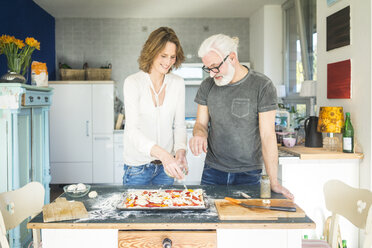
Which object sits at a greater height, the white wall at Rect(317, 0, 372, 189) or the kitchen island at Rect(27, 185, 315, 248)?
the white wall at Rect(317, 0, 372, 189)

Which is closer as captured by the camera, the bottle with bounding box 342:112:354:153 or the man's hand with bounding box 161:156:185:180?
the man's hand with bounding box 161:156:185:180

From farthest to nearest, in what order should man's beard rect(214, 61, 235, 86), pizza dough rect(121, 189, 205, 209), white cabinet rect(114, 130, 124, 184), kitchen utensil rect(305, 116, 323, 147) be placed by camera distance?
1. white cabinet rect(114, 130, 124, 184)
2. kitchen utensil rect(305, 116, 323, 147)
3. man's beard rect(214, 61, 235, 86)
4. pizza dough rect(121, 189, 205, 209)

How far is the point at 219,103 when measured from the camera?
2141mm

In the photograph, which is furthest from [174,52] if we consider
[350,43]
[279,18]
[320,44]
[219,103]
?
[279,18]

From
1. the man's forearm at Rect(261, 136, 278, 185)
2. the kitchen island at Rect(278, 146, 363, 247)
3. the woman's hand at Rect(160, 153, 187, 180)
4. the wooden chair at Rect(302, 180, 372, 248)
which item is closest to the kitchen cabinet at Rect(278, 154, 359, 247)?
the kitchen island at Rect(278, 146, 363, 247)

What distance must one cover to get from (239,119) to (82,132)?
3.89m

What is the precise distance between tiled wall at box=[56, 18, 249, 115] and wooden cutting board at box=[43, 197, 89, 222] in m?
4.84

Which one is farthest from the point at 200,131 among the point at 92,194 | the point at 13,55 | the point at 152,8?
the point at 152,8

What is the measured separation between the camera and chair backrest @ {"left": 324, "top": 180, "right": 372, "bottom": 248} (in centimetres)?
168

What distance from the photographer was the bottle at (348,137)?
9.59 ft

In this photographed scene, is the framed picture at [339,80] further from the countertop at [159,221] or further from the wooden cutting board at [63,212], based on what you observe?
the wooden cutting board at [63,212]

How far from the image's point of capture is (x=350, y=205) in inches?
73.7

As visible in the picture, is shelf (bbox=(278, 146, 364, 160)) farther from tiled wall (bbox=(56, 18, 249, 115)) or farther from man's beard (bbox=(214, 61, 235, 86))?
tiled wall (bbox=(56, 18, 249, 115))

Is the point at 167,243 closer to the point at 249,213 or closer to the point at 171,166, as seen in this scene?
the point at 249,213
